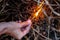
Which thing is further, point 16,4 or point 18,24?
point 16,4

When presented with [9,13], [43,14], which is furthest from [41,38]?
[9,13]

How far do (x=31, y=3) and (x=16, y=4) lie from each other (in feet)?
0.32

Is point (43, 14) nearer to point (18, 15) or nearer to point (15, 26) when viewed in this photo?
point (18, 15)

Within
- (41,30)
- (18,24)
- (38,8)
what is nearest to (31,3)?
(38,8)

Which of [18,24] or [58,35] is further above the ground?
[18,24]

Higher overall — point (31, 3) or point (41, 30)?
point (31, 3)

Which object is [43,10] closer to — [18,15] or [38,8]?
[38,8]

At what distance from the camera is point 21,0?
4.73 ft

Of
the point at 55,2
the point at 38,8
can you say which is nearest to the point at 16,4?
the point at 38,8

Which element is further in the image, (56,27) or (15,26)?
(56,27)

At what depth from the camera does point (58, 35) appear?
1450 mm

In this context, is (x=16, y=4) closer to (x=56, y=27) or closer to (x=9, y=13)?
(x=9, y=13)

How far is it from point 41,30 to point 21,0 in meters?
0.23

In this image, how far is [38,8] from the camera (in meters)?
1.41
